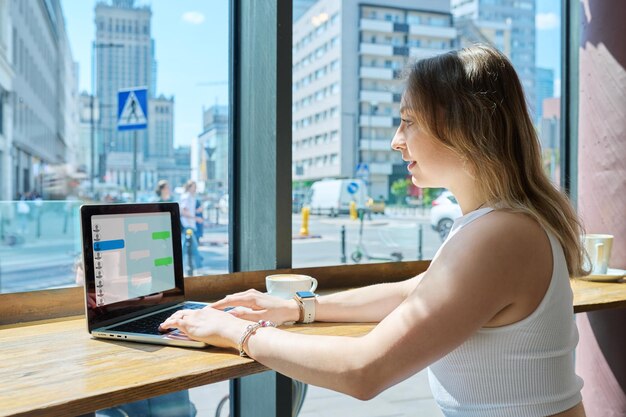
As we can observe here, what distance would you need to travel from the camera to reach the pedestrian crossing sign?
2256 millimetres

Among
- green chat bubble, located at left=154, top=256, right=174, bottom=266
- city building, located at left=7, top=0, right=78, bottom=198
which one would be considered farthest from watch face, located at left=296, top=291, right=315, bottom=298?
city building, located at left=7, top=0, right=78, bottom=198

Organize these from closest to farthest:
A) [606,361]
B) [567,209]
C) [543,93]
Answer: [567,209] → [606,361] → [543,93]

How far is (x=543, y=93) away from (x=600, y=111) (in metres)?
0.84

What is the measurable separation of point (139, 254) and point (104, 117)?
4.30ft

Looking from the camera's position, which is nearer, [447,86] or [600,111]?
[447,86]

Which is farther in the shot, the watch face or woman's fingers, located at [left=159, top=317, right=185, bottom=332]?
the watch face

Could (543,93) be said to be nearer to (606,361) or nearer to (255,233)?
(606,361)

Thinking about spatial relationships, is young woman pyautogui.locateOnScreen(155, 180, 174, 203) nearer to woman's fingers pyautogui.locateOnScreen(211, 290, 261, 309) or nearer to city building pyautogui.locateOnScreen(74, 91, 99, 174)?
city building pyautogui.locateOnScreen(74, 91, 99, 174)

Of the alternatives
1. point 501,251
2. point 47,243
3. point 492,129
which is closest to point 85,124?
point 47,243

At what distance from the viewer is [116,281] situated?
3.71 feet

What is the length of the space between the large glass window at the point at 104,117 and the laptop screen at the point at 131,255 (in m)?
0.66

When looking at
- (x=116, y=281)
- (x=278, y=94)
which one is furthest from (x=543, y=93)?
(x=116, y=281)

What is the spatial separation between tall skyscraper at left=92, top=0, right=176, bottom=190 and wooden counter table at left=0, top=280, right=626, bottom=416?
1.26 meters

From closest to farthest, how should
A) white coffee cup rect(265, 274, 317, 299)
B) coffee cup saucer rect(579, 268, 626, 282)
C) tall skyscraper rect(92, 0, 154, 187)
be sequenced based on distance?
1. white coffee cup rect(265, 274, 317, 299)
2. coffee cup saucer rect(579, 268, 626, 282)
3. tall skyscraper rect(92, 0, 154, 187)
